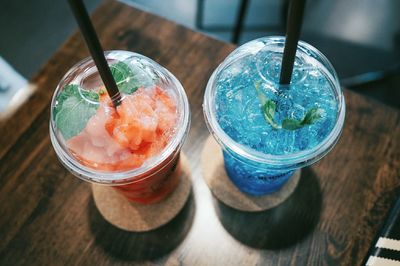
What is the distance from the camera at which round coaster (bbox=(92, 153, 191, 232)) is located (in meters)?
1.10

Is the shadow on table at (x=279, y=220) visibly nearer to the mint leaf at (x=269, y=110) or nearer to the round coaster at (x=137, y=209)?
the round coaster at (x=137, y=209)

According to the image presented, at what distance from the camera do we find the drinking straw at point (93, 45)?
0.71 meters

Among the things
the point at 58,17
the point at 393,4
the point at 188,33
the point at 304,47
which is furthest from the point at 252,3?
the point at 304,47

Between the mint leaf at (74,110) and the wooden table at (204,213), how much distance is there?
268 millimetres

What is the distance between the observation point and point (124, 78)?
97cm

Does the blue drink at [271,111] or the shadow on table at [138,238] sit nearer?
the blue drink at [271,111]

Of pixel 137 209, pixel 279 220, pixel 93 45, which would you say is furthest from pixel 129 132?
pixel 279 220

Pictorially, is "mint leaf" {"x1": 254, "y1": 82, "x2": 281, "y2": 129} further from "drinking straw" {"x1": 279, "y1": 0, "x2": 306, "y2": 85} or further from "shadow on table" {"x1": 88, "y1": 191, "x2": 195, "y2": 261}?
Result: "shadow on table" {"x1": 88, "y1": 191, "x2": 195, "y2": 261}

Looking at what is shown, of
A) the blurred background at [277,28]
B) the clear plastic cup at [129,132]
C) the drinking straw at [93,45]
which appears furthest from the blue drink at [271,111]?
the blurred background at [277,28]

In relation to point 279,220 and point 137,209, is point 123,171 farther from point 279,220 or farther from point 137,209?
point 279,220

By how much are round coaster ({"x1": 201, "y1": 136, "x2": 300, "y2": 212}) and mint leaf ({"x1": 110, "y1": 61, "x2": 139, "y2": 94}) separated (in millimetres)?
339

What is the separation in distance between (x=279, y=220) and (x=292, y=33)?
1.81 feet

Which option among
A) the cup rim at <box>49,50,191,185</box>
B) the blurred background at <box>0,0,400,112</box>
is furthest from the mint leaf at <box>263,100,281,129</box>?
the blurred background at <box>0,0,400,112</box>

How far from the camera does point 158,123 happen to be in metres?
0.94
